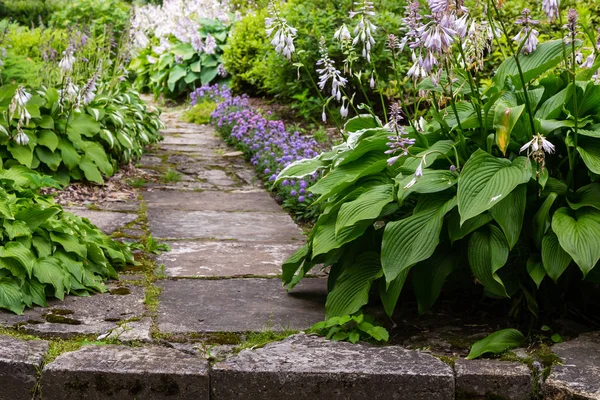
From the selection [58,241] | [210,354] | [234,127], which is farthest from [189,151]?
[210,354]

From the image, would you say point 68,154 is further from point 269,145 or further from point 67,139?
point 269,145

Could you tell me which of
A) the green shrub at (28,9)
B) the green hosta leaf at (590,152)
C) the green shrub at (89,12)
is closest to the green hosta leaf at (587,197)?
the green hosta leaf at (590,152)

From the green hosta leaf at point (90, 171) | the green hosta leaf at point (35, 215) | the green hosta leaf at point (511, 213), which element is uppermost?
the green hosta leaf at point (511, 213)

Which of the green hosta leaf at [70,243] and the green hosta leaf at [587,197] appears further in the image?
the green hosta leaf at [70,243]

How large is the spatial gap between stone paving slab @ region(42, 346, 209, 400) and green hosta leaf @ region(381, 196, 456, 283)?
30.5 inches

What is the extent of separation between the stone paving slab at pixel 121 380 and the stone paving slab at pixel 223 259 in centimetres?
118

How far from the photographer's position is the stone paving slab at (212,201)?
546 cm

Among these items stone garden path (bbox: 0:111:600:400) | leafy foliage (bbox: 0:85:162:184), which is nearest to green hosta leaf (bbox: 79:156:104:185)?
leafy foliage (bbox: 0:85:162:184)

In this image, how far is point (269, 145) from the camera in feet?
22.2

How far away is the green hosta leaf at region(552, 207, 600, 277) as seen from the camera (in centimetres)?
262

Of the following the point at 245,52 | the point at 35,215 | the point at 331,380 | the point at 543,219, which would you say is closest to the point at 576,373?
the point at 543,219

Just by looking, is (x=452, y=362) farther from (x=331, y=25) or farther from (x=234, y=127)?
(x=331, y=25)

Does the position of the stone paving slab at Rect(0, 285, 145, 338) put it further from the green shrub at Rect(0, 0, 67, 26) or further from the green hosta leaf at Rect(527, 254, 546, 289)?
the green shrub at Rect(0, 0, 67, 26)

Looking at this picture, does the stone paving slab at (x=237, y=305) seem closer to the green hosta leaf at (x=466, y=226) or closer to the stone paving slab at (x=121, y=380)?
the stone paving slab at (x=121, y=380)
